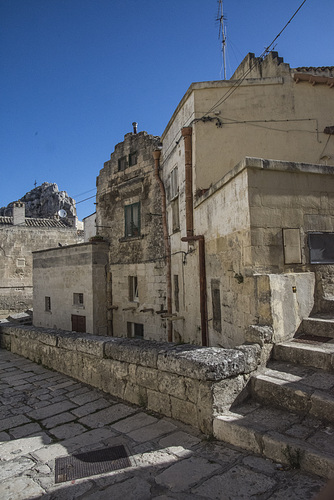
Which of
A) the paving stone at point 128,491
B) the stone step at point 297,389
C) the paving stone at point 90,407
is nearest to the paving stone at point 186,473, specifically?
the paving stone at point 128,491

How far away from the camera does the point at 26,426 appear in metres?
4.13

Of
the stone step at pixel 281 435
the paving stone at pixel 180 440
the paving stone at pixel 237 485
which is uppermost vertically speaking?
the stone step at pixel 281 435

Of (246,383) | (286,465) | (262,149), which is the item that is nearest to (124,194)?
(262,149)

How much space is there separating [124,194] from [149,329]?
590cm

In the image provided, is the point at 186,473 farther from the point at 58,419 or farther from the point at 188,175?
the point at 188,175

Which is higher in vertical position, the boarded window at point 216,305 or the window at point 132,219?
the window at point 132,219

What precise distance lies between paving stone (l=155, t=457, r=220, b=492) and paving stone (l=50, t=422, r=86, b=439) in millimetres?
1452

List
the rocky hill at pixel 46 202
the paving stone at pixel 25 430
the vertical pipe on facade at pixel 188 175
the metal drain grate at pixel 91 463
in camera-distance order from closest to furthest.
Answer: the metal drain grate at pixel 91 463
the paving stone at pixel 25 430
the vertical pipe on facade at pixel 188 175
the rocky hill at pixel 46 202

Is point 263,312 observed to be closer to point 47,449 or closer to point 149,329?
point 47,449

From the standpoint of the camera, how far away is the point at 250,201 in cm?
473

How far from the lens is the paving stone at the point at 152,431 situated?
3490 millimetres

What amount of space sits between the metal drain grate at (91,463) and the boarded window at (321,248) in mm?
3546

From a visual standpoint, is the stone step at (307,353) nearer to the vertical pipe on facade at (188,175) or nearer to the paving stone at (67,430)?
the paving stone at (67,430)

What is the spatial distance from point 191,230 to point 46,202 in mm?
40470
